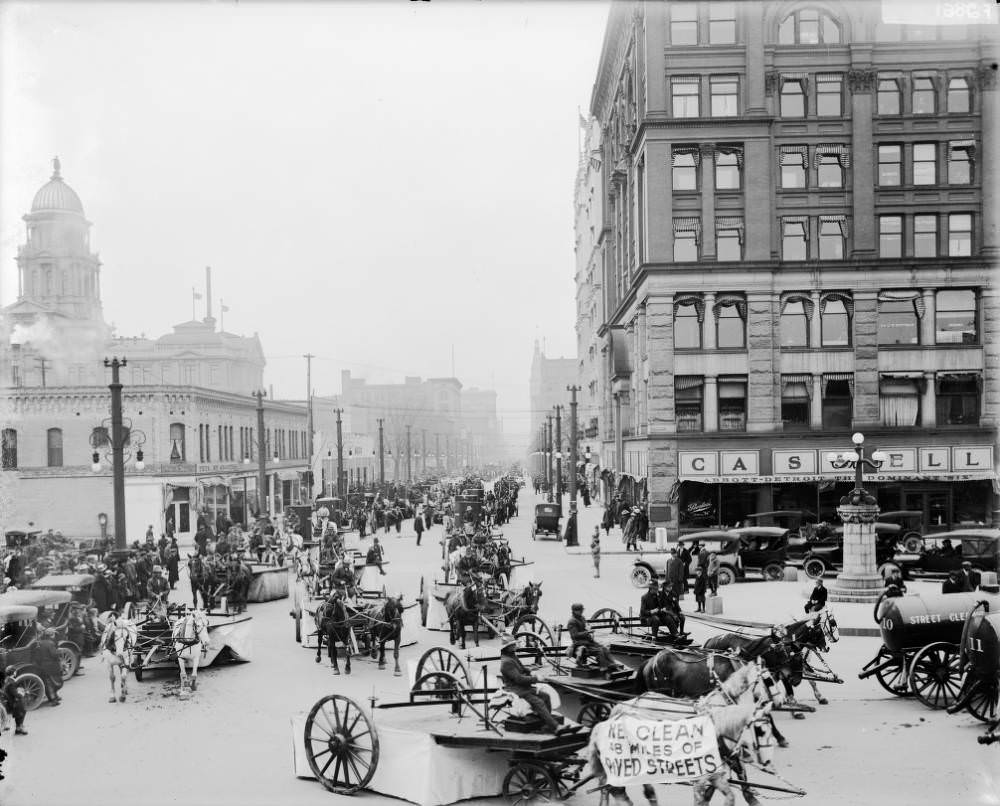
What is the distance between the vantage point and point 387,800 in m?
11.2

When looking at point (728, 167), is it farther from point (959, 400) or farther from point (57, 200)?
point (57, 200)

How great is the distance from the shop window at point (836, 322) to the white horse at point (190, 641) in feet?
112

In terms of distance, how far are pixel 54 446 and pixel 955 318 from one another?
4461 centimetres

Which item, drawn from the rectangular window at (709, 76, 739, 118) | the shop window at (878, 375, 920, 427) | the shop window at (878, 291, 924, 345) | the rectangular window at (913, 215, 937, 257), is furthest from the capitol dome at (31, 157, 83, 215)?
the rectangular window at (913, 215, 937, 257)

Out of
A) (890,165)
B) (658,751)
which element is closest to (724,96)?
(890,165)

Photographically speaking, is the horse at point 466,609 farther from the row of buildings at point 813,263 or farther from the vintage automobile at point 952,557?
the row of buildings at point 813,263

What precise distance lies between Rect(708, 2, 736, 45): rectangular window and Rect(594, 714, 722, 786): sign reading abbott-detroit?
39694 millimetres

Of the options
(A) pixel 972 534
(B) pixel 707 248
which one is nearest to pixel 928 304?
(B) pixel 707 248

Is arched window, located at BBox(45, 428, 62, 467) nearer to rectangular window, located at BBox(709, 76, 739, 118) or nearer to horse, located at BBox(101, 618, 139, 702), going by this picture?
horse, located at BBox(101, 618, 139, 702)

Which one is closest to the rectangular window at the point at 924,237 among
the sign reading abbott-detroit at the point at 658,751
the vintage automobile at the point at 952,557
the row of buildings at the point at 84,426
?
the vintage automobile at the point at 952,557

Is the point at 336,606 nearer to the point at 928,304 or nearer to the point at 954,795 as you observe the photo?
the point at 954,795

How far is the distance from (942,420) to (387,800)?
39161 mm

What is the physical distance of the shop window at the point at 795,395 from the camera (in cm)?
4378

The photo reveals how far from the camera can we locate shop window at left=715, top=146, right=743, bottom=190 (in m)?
43.8
